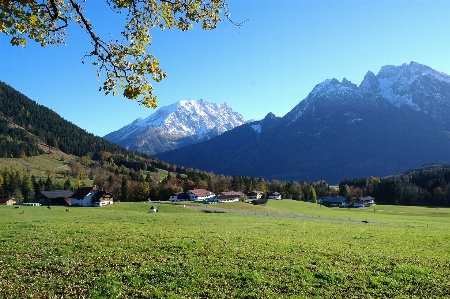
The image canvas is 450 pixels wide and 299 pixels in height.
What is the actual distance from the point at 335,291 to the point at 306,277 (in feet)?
5.56

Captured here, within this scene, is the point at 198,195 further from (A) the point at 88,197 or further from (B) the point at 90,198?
(A) the point at 88,197

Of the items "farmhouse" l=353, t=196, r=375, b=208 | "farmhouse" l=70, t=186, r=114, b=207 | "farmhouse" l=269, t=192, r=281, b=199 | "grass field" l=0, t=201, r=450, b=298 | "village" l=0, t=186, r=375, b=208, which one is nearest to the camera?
"grass field" l=0, t=201, r=450, b=298

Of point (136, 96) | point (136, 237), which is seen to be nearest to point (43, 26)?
point (136, 96)

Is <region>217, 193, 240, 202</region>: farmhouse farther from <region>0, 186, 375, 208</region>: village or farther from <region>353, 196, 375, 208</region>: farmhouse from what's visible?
<region>353, 196, 375, 208</region>: farmhouse

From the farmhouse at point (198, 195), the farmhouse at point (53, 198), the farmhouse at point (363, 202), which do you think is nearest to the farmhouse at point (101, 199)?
the farmhouse at point (53, 198)

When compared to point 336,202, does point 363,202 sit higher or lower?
higher

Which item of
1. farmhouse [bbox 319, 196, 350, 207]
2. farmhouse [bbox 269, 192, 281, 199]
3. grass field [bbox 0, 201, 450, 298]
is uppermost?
grass field [bbox 0, 201, 450, 298]

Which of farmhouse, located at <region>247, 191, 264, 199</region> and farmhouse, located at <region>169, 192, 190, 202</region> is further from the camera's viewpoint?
farmhouse, located at <region>247, 191, 264, 199</region>

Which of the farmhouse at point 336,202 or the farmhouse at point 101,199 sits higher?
the farmhouse at point 101,199

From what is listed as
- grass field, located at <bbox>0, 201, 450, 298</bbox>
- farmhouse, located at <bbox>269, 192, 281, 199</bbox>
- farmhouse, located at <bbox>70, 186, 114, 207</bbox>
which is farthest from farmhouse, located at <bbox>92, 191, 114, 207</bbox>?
farmhouse, located at <bbox>269, 192, 281, 199</bbox>

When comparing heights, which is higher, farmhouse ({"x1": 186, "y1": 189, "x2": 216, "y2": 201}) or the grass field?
the grass field

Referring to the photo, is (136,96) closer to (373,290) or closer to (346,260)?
(373,290)

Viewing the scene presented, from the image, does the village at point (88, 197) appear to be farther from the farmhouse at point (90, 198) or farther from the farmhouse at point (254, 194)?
the farmhouse at point (254, 194)

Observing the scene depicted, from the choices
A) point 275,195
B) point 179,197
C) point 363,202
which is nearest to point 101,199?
point 179,197
